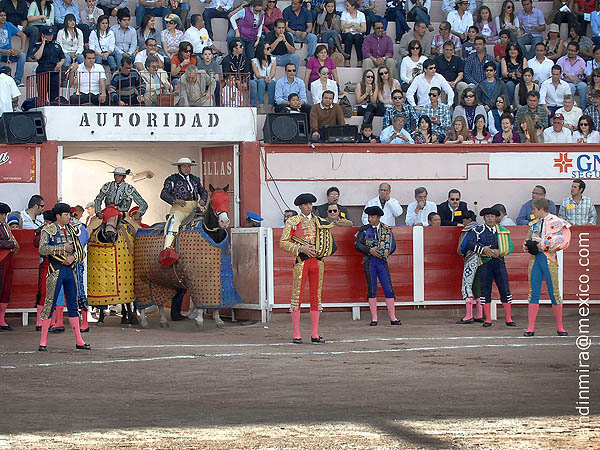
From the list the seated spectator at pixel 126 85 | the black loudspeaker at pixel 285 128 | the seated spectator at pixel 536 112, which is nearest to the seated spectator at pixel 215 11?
the seated spectator at pixel 126 85

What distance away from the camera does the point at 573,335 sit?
11.8 metres

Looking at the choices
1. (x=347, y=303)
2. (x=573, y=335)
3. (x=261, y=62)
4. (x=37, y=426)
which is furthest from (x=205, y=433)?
(x=261, y=62)

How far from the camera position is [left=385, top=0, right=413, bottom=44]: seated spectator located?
1892 centimetres

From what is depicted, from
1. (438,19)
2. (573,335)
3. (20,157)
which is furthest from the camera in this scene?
(438,19)

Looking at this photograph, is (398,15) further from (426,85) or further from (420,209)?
(420,209)

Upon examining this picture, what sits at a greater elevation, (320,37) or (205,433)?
(320,37)

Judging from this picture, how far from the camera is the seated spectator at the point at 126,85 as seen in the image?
1566 centimetres

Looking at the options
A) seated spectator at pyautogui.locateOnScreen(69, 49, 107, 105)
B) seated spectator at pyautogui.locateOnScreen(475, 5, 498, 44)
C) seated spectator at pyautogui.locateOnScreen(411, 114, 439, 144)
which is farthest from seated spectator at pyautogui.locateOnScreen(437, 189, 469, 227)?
seated spectator at pyautogui.locateOnScreen(475, 5, 498, 44)

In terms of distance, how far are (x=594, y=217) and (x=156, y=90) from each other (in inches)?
242

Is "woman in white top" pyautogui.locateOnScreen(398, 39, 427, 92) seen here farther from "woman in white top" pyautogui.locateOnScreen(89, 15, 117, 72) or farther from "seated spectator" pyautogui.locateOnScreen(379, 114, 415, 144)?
"woman in white top" pyautogui.locateOnScreen(89, 15, 117, 72)

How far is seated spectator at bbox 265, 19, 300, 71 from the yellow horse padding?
5.17 metres

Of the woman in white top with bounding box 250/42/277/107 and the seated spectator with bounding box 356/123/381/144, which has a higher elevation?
the woman in white top with bounding box 250/42/277/107

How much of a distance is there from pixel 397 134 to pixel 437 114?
89cm

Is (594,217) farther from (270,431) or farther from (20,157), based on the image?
(270,431)
